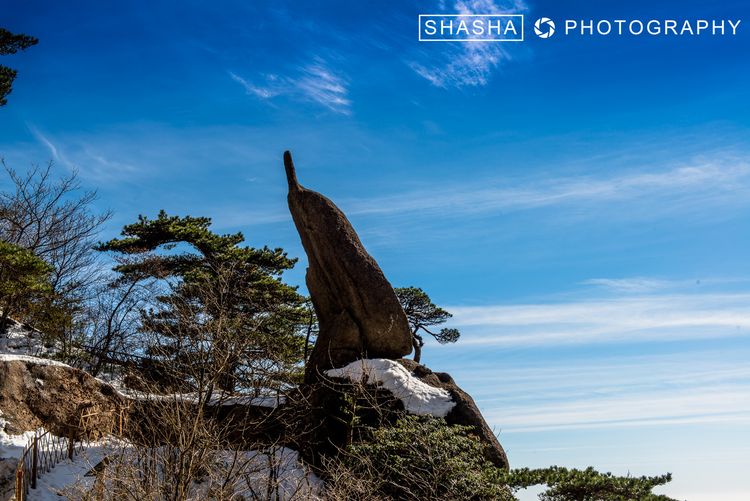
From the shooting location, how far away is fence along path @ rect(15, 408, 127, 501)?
14829 millimetres

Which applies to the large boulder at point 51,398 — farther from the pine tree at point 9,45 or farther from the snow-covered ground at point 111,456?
the pine tree at point 9,45

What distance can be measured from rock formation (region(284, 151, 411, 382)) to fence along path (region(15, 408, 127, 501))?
17.4 ft

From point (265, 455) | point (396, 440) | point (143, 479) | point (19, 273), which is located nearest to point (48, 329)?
point (19, 273)

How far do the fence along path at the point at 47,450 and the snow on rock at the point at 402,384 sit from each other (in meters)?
5.29

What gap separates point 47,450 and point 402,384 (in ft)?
26.0

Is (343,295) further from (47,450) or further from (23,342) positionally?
(23,342)

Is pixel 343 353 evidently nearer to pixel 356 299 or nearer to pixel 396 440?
pixel 356 299

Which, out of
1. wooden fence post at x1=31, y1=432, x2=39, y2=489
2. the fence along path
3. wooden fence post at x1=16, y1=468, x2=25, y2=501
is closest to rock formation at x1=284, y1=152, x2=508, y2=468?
the fence along path

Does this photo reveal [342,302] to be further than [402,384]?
Yes

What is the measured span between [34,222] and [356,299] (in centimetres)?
1753

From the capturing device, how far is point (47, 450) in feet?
54.3

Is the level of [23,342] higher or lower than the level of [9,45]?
lower

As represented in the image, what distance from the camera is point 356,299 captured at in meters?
18.8

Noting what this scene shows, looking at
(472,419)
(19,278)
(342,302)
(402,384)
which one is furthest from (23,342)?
(472,419)
